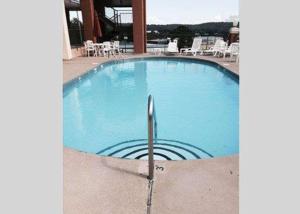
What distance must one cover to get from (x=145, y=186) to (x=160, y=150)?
1.78 metres

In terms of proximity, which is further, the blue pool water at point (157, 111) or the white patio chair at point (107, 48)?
the white patio chair at point (107, 48)

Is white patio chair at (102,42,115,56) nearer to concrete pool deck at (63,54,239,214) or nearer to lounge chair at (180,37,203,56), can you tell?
lounge chair at (180,37,203,56)

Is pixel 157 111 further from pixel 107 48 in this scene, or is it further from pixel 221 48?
pixel 107 48

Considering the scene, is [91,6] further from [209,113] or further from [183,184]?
[183,184]

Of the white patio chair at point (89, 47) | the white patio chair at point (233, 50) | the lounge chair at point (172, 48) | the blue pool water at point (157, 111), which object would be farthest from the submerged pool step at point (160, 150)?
the white patio chair at point (89, 47)

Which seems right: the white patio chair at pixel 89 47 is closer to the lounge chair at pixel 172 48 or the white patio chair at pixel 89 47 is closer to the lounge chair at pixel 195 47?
the lounge chair at pixel 172 48

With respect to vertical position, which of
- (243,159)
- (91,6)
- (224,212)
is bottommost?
(224,212)

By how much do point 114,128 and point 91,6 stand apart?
9427 millimetres

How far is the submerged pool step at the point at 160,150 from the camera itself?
3.91 m

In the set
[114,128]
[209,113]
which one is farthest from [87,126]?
[209,113]

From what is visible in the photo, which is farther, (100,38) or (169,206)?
(100,38)

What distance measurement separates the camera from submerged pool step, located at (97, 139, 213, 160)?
3.91 m

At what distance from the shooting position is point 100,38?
14562mm

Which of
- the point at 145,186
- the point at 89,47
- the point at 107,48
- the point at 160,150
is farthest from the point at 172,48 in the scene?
the point at 145,186
